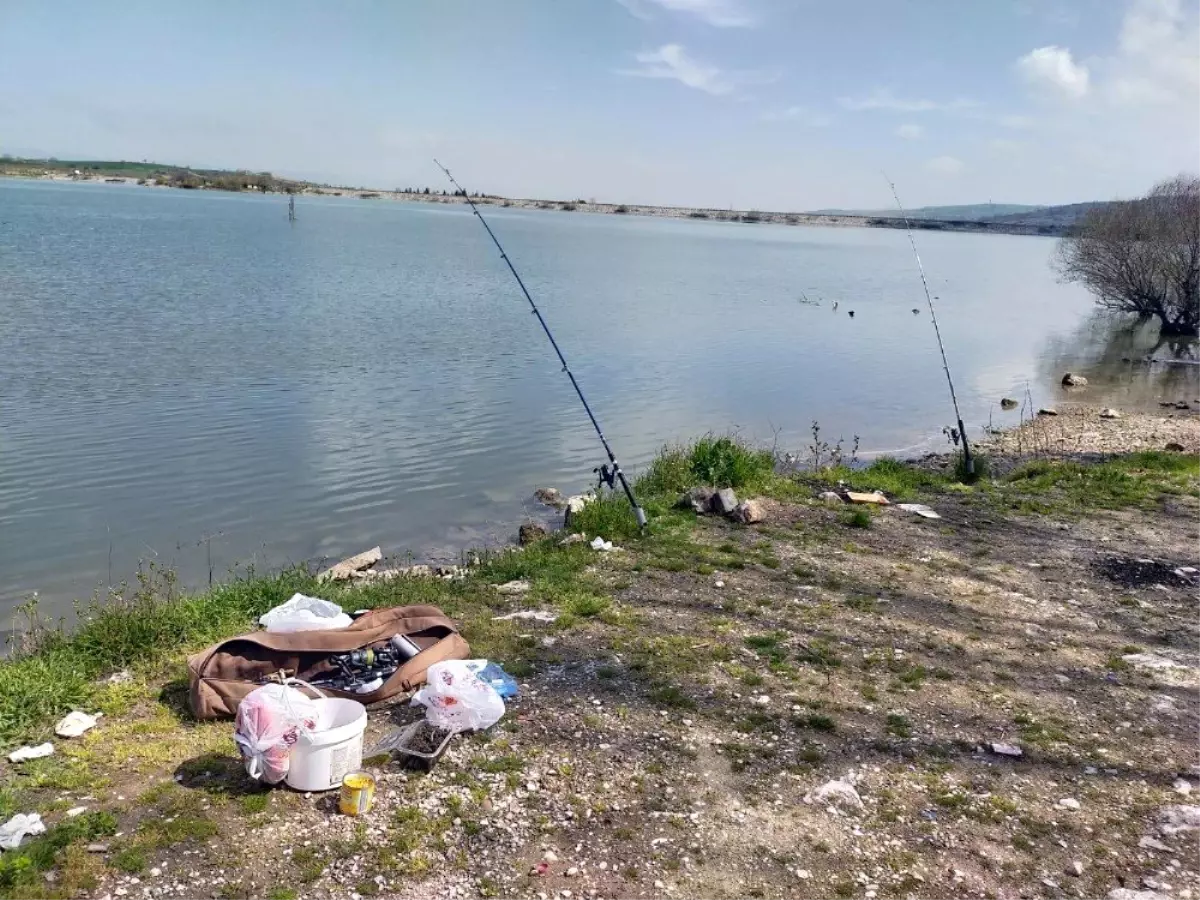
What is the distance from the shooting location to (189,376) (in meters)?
18.3

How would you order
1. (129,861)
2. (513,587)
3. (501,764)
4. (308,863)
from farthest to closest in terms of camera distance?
(513,587) < (501,764) < (308,863) < (129,861)

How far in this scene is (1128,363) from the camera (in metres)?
31.1

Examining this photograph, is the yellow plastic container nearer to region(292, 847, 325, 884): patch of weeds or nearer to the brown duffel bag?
region(292, 847, 325, 884): patch of weeds

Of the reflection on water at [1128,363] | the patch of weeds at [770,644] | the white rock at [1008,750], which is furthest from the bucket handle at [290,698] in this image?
the reflection on water at [1128,363]

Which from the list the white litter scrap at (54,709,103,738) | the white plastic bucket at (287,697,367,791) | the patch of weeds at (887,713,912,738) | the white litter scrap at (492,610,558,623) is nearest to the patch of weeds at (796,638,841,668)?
the patch of weeds at (887,713,912,738)

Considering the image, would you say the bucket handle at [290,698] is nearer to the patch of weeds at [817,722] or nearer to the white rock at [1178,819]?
the patch of weeds at [817,722]

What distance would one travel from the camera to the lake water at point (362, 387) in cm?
1138

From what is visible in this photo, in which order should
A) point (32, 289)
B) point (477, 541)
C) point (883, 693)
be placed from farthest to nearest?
point (32, 289) < point (477, 541) < point (883, 693)

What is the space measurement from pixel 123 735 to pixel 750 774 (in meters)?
3.73

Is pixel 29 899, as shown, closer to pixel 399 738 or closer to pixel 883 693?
pixel 399 738

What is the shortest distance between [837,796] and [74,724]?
4.53 meters

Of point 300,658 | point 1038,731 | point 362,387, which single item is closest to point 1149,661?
point 1038,731

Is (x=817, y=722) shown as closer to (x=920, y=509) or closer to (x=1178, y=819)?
(x=1178, y=819)

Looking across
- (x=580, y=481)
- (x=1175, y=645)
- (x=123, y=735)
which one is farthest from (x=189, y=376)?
(x=1175, y=645)
